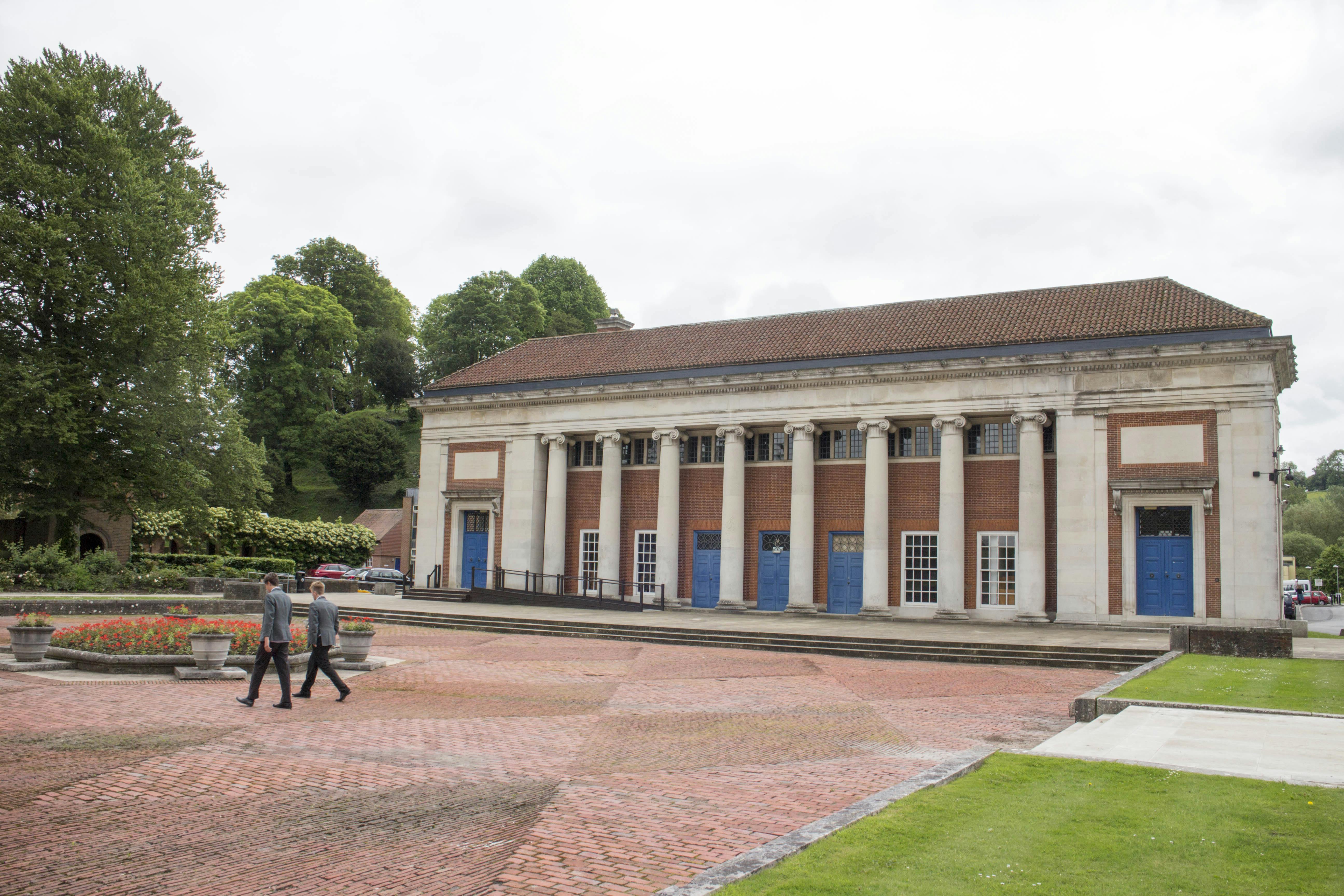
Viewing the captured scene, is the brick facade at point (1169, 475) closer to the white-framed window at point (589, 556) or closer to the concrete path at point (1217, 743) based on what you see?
the concrete path at point (1217, 743)

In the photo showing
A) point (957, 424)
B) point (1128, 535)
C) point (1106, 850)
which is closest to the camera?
point (1106, 850)

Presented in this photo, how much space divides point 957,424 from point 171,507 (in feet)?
93.8

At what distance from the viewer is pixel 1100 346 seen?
28344mm

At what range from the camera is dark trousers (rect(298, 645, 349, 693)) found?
13562 mm

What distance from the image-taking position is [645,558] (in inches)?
1415

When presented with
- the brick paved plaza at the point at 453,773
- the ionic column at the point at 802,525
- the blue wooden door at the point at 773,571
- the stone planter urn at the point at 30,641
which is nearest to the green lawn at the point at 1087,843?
the brick paved plaza at the point at 453,773

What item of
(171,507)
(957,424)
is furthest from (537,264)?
(957,424)

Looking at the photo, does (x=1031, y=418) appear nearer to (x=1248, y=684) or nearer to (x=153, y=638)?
(x=1248, y=684)

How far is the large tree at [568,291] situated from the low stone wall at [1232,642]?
193 ft

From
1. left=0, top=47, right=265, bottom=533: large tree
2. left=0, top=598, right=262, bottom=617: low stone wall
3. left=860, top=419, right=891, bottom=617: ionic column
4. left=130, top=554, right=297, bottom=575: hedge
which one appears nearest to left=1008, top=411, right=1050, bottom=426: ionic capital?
left=860, top=419, right=891, bottom=617: ionic column

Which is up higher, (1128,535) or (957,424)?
(957,424)

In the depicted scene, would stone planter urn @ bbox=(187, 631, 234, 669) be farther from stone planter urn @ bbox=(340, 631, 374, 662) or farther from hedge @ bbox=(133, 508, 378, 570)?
hedge @ bbox=(133, 508, 378, 570)

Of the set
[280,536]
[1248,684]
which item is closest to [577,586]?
[280,536]

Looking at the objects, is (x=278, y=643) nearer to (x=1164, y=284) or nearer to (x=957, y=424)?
(x=957, y=424)
